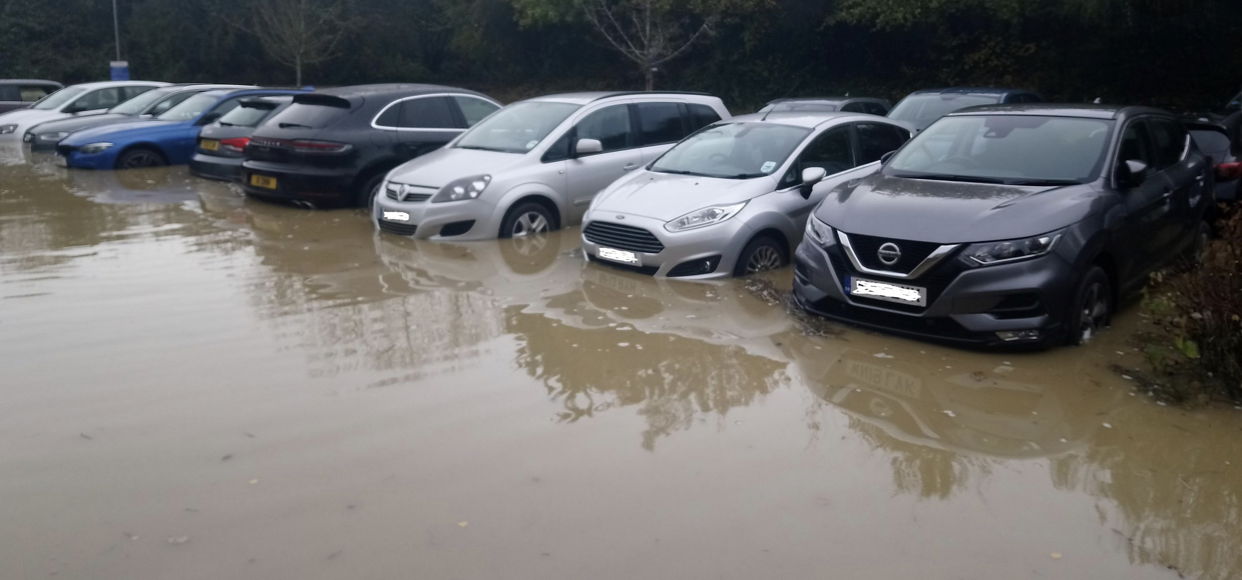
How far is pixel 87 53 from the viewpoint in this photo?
3994cm

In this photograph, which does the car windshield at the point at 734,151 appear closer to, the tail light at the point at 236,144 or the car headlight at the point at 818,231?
the car headlight at the point at 818,231

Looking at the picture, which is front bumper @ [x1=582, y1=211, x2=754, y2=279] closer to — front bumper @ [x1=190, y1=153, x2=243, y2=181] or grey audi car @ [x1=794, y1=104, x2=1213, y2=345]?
grey audi car @ [x1=794, y1=104, x2=1213, y2=345]

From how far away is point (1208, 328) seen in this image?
20.7 feet

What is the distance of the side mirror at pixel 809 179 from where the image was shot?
31.0 feet

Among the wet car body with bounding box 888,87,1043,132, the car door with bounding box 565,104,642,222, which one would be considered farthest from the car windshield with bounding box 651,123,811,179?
the wet car body with bounding box 888,87,1043,132

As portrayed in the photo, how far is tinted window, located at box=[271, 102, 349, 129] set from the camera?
1299 centimetres

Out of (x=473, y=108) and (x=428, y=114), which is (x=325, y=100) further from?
(x=473, y=108)

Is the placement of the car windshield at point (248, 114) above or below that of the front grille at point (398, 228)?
above

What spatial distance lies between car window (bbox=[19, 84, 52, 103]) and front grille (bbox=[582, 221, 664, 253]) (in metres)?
21.0

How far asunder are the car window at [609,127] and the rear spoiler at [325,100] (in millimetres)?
3187

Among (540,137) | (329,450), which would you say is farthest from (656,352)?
(540,137)

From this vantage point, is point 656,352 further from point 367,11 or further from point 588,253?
point 367,11

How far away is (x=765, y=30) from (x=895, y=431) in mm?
24944

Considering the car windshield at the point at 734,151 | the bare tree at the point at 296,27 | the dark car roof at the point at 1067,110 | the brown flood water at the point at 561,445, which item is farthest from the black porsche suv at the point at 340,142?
the bare tree at the point at 296,27
